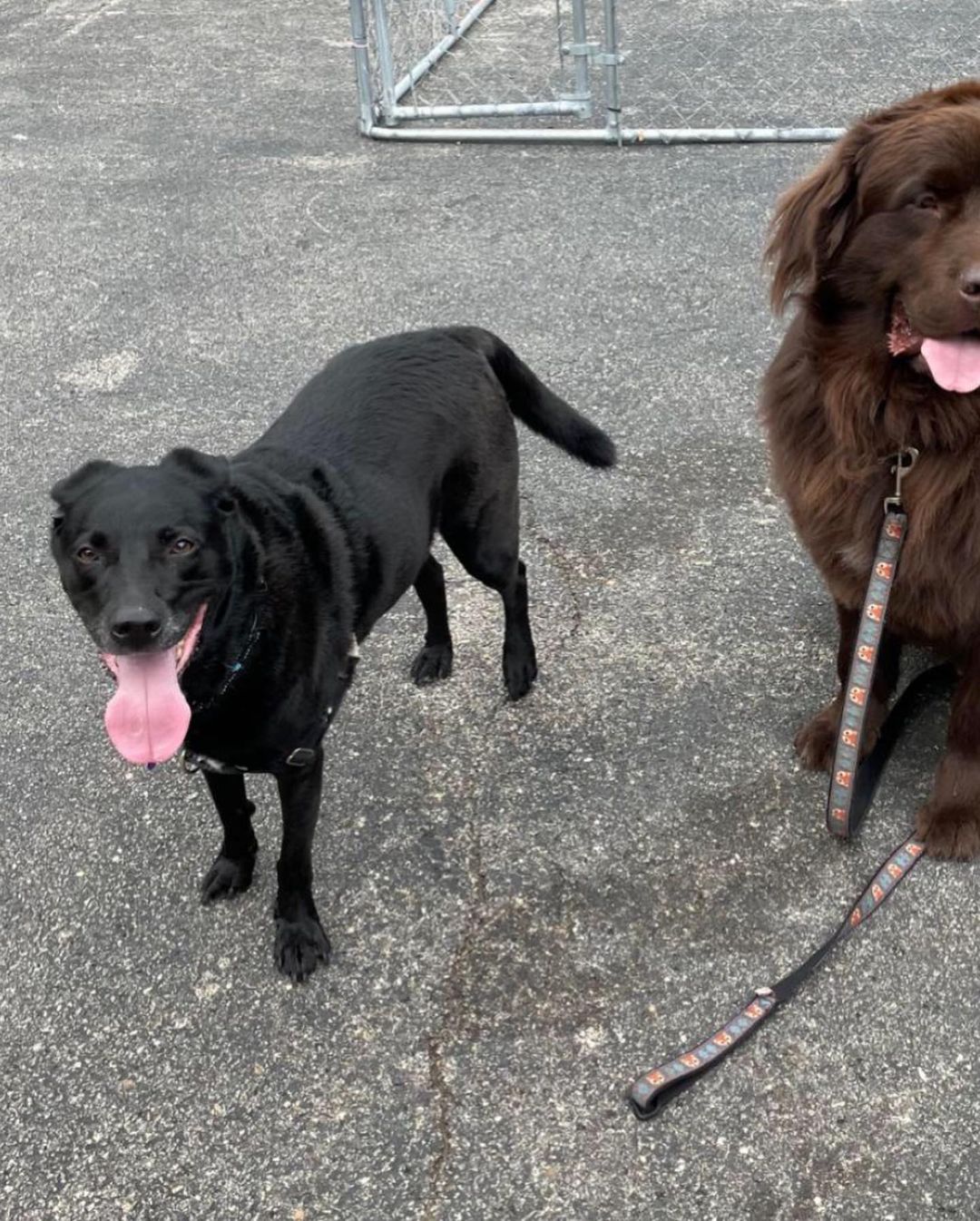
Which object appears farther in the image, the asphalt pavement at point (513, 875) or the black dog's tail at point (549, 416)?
the black dog's tail at point (549, 416)

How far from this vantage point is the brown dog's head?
2020 mm

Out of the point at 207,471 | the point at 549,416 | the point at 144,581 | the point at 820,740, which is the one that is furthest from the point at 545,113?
the point at 144,581

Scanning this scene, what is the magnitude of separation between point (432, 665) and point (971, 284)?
5.72ft

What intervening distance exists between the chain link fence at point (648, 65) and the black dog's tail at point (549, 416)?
3551mm

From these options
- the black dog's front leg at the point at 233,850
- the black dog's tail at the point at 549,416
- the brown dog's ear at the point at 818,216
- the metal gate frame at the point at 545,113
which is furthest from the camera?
the metal gate frame at the point at 545,113

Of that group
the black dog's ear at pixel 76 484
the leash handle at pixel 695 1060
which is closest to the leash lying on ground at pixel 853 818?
the leash handle at pixel 695 1060

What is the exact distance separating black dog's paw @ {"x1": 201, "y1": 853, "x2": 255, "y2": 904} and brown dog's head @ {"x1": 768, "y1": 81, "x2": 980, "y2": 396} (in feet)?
5.70

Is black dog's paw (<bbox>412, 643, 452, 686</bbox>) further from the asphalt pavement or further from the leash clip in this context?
the leash clip

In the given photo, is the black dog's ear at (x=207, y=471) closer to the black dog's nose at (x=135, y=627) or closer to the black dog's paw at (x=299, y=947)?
the black dog's nose at (x=135, y=627)

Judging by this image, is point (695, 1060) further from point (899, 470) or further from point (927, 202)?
point (927, 202)

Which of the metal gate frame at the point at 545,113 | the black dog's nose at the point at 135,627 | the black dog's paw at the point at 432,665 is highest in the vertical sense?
the black dog's nose at the point at 135,627

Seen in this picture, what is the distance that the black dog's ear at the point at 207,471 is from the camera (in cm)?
211

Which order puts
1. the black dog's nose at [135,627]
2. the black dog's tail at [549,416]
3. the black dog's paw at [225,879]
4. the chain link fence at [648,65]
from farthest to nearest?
1. the chain link fence at [648,65]
2. the black dog's tail at [549,416]
3. the black dog's paw at [225,879]
4. the black dog's nose at [135,627]

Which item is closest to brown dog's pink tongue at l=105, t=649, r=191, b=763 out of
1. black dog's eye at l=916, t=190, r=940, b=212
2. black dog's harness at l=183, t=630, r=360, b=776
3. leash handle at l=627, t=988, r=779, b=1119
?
black dog's harness at l=183, t=630, r=360, b=776
